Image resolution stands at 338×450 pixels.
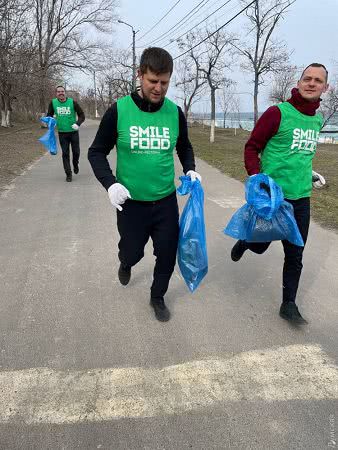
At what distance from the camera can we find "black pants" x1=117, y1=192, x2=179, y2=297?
114 inches

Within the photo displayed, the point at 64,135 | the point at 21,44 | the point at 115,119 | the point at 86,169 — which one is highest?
the point at 21,44

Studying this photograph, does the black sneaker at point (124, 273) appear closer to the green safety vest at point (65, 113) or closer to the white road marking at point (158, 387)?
the white road marking at point (158, 387)

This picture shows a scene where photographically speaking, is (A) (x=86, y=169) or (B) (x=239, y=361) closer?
Answer: (B) (x=239, y=361)

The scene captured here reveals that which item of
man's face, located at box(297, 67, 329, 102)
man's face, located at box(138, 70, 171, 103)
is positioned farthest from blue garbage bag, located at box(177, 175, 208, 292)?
man's face, located at box(297, 67, 329, 102)

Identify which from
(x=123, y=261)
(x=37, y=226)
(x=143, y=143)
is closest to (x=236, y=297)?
(x=123, y=261)

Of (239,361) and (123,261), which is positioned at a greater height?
(123,261)

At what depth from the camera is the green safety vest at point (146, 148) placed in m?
2.66

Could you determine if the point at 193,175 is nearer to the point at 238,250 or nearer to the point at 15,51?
the point at 238,250

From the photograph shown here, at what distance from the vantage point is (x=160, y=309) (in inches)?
124

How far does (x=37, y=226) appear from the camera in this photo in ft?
17.9

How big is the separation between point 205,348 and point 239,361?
25 cm

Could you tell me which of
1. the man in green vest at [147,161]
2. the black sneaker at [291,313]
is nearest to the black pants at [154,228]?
the man in green vest at [147,161]

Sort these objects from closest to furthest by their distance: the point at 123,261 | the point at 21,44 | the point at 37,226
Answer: the point at 123,261, the point at 37,226, the point at 21,44

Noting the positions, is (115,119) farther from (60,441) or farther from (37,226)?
(37,226)
